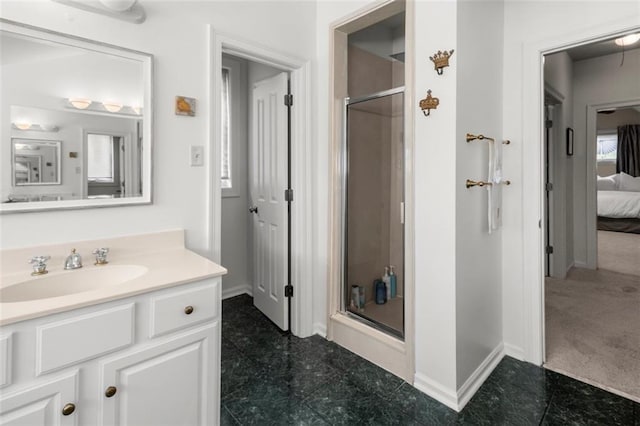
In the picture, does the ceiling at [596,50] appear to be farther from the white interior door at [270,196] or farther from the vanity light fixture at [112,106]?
the vanity light fixture at [112,106]

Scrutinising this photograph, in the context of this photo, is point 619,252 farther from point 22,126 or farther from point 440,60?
point 22,126

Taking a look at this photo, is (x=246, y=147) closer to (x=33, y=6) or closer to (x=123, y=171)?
(x=123, y=171)

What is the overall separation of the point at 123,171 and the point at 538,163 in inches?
94.6

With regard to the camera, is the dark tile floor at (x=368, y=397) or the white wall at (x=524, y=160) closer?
the dark tile floor at (x=368, y=397)

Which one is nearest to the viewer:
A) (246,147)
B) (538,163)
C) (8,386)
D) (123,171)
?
(8,386)

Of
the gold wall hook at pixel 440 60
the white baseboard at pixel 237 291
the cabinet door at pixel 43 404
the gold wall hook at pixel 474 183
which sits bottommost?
the white baseboard at pixel 237 291

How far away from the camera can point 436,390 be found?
6.07 ft

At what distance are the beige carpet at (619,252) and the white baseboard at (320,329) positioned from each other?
400 centimetres

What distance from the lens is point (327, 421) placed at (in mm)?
1674

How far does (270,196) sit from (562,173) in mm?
3578

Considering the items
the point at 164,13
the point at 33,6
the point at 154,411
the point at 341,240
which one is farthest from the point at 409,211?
the point at 33,6

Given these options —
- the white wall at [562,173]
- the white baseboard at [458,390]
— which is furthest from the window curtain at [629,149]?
the white baseboard at [458,390]

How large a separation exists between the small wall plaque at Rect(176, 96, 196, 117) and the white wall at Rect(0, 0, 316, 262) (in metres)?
0.03

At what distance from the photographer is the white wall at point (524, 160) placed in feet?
6.89
